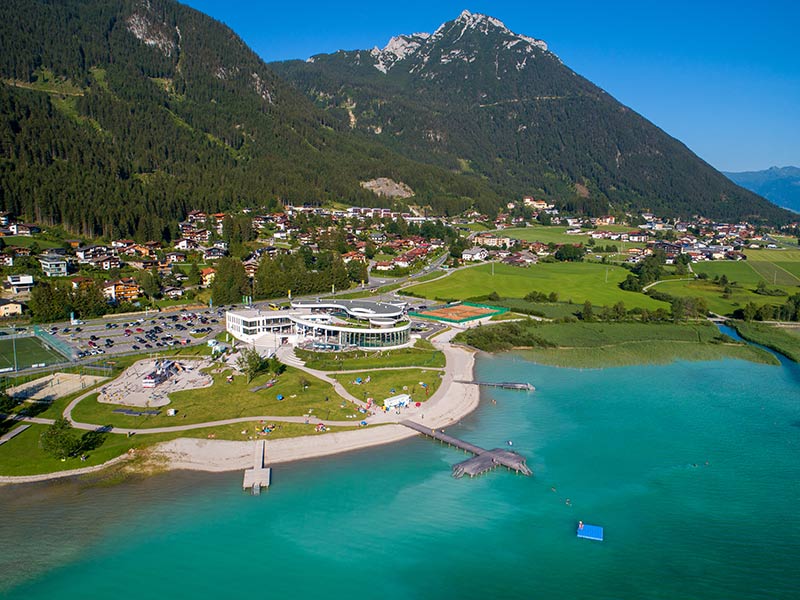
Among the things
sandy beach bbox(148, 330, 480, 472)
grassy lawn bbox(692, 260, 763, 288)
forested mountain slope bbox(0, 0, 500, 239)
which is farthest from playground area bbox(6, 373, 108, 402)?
grassy lawn bbox(692, 260, 763, 288)

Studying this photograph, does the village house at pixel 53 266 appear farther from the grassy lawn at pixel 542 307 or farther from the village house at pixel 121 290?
the grassy lawn at pixel 542 307

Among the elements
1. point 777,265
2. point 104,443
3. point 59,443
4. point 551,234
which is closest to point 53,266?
point 104,443

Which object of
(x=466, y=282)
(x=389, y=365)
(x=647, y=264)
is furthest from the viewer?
(x=647, y=264)

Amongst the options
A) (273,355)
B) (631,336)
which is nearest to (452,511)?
(273,355)

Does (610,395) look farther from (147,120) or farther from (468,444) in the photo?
(147,120)

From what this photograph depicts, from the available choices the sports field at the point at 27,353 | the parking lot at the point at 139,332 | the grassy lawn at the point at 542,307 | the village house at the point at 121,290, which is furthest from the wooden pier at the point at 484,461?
the village house at the point at 121,290

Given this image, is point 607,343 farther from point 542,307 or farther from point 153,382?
point 153,382

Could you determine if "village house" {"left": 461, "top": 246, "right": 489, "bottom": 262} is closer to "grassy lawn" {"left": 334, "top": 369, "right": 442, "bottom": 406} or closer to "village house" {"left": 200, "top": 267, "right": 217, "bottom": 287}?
"village house" {"left": 200, "top": 267, "right": 217, "bottom": 287}

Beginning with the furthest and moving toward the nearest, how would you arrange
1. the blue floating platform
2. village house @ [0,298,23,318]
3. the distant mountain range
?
1. the distant mountain range
2. village house @ [0,298,23,318]
3. the blue floating platform
